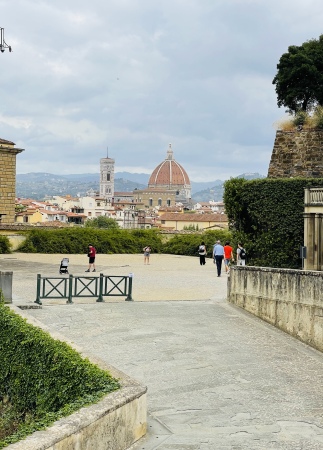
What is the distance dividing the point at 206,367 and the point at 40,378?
3110 millimetres

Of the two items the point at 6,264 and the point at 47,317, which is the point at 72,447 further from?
the point at 6,264

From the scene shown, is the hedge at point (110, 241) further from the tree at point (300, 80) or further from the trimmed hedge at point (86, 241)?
the tree at point (300, 80)

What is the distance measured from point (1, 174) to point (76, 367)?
38.9 metres

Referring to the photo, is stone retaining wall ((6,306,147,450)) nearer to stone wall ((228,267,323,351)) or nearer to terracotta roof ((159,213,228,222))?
stone wall ((228,267,323,351))

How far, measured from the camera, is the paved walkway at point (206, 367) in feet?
29.5

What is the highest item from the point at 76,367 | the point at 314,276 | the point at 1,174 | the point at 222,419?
the point at 1,174

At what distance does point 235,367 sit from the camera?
479 inches

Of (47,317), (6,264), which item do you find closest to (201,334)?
(47,317)

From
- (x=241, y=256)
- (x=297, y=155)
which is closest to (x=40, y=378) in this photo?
(x=241, y=256)

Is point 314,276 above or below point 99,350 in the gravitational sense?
above

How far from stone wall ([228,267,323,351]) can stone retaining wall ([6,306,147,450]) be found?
6.90 meters

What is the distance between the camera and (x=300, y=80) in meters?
32.0

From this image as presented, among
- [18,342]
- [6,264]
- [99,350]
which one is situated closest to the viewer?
[18,342]

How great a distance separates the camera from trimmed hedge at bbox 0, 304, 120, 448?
8570mm
